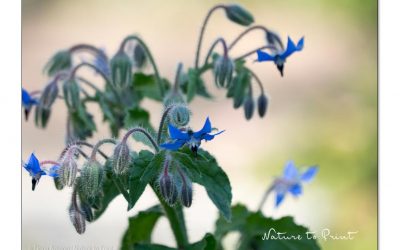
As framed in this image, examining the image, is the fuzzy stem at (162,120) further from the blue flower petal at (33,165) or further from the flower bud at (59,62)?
the flower bud at (59,62)

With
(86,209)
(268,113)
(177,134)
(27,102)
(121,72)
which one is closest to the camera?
(177,134)

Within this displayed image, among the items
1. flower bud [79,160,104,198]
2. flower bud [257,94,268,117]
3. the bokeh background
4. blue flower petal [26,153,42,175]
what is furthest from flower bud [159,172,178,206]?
the bokeh background

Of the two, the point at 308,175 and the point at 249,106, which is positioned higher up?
the point at 249,106

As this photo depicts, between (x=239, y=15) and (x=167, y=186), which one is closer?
(x=167, y=186)

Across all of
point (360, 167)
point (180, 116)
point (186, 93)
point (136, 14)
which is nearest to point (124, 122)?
point (186, 93)

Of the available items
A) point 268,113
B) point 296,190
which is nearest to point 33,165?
point 296,190

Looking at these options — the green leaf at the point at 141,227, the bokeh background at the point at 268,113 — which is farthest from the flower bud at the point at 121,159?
the bokeh background at the point at 268,113

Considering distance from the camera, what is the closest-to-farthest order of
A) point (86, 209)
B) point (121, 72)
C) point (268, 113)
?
point (86, 209) < point (121, 72) < point (268, 113)

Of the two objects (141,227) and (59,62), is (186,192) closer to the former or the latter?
(141,227)
